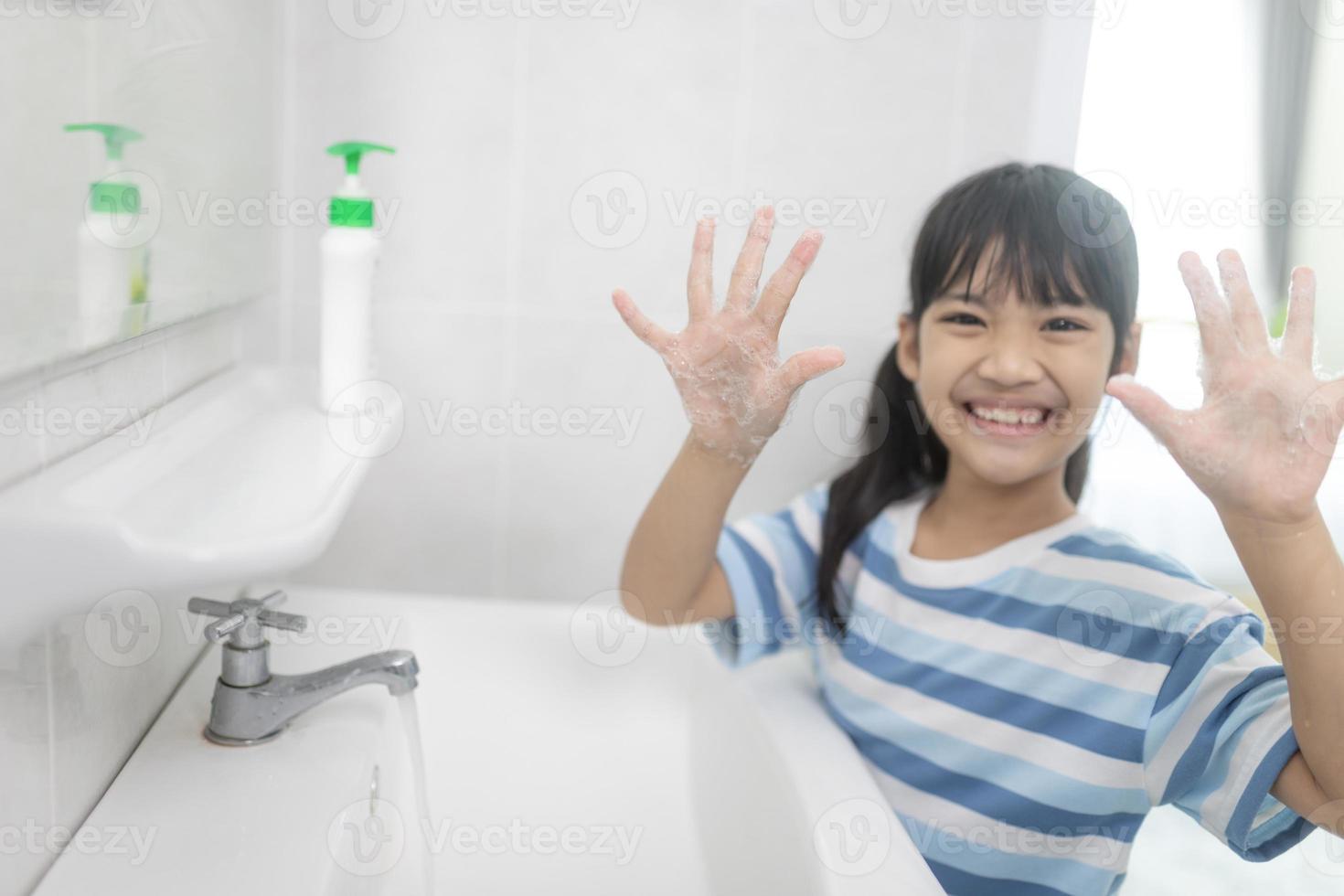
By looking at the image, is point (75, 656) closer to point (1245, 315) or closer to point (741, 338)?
point (741, 338)

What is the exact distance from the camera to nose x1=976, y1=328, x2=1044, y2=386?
0.94m

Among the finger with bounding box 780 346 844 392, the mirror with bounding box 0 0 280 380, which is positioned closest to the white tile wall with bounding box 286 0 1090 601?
the mirror with bounding box 0 0 280 380

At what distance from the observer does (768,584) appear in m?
1.12

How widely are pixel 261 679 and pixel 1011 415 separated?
2.08ft

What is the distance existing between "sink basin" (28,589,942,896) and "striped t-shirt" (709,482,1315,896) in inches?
3.0

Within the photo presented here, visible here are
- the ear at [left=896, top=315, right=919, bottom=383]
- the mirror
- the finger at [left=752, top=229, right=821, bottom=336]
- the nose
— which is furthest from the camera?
the ear at [left=896, top=315, right=919, bottom=383]

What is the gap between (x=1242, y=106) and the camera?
4.29 ft

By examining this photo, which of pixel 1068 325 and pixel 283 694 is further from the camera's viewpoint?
pixel 1068 325

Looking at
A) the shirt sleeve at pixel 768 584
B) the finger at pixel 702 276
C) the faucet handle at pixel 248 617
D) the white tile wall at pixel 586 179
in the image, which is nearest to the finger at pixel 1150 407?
the finger at pixel 702 276

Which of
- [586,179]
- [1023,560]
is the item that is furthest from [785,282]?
[586,179]

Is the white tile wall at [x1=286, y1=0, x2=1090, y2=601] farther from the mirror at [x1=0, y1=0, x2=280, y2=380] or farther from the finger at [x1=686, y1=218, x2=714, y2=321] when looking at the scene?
the finger at [x1=686, y1=218, x2=714, y2=321]

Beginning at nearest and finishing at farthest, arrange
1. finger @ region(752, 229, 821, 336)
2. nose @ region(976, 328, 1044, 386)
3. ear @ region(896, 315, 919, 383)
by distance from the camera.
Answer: finger @ region(752, 229, 821, 336) < nose @ region(976, 328, 1044, 386) < ear @ region(896, 315, 919, 383)

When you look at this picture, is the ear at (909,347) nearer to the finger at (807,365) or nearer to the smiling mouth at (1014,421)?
the smiling mouth at (1014,421)

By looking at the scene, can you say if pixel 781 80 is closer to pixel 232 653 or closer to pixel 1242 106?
pixel 1242 106
